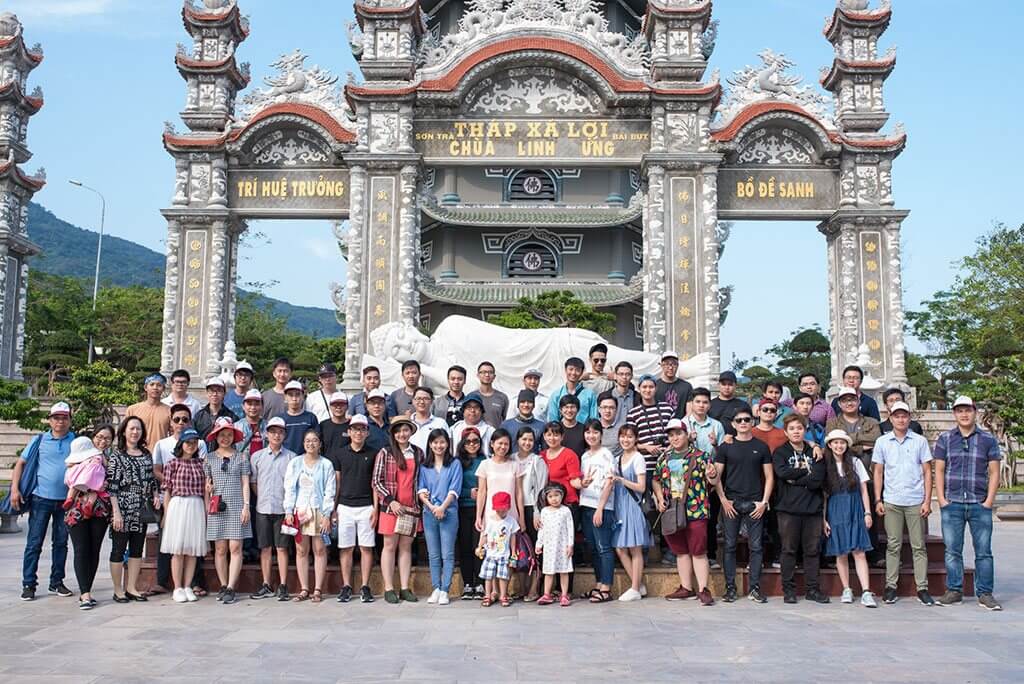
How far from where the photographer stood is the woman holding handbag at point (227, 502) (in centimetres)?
652

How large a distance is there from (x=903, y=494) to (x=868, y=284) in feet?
47.2

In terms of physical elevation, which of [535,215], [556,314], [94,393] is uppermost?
[535,215]

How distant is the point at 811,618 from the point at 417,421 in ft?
10.3

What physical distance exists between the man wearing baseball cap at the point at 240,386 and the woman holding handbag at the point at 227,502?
0.90 metres

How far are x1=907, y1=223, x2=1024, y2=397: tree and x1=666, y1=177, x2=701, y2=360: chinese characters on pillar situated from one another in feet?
32.3

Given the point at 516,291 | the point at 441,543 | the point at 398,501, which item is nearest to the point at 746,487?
the point at 441,543

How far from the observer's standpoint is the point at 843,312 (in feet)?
65.6

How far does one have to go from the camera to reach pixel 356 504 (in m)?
6.52

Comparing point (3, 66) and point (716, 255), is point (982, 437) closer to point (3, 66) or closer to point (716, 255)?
point (716, 255)

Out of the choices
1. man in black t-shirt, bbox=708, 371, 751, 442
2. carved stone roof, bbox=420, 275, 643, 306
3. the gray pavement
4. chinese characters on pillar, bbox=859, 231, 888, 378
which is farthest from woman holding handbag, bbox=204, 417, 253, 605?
chinese characters on pillar, bbox=859, 231, 888, 378

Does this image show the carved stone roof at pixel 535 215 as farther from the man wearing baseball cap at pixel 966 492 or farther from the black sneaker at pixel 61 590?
the black sneaker at pixel 61 590

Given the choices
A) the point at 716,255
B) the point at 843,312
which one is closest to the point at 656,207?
the point at 716,255

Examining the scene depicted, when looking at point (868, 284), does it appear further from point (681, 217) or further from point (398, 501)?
point (398, 501)

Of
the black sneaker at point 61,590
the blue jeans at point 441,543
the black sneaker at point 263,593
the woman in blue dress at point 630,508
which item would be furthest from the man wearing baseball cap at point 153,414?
the woman in blue dress at point 630,508
